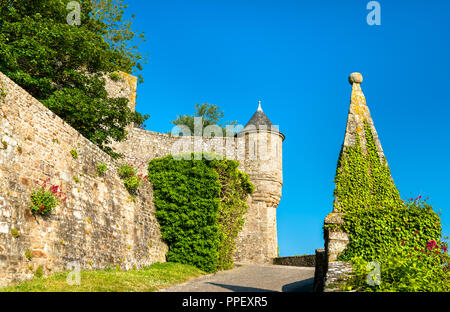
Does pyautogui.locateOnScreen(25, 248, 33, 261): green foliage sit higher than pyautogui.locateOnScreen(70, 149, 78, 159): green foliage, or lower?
lower

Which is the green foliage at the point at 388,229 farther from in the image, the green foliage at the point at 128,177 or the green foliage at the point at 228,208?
the green foliage at the point at 228,208

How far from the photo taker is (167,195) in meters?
20.0

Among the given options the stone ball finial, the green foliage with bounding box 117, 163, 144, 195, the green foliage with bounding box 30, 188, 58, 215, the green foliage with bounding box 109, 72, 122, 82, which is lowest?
the green foliage with bounding box 30, 188, 58, 215

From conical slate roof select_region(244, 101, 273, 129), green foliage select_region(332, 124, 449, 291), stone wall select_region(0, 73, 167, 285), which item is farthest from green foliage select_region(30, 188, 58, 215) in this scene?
conical slate roof select_region(244, 101, 273, 129)

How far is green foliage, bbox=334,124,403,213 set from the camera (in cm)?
1055

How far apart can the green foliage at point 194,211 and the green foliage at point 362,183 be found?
10.2m

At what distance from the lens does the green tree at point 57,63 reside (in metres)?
16.3

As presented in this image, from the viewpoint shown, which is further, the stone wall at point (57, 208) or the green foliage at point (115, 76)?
the green foliage at point (115, 76)

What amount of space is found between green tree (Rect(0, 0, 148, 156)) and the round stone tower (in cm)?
1027

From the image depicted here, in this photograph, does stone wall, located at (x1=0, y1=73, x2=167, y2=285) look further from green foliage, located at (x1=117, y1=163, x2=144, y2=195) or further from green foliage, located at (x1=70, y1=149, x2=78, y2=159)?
green foliage, located at (x1=117, y1=163, x2=144, y2=195)

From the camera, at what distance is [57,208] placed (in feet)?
40.3

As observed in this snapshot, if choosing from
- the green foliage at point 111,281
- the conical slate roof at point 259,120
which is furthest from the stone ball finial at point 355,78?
the conical slate roof at point 259,120

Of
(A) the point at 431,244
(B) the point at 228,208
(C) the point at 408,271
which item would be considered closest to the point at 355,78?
(A) the point at 431,244
